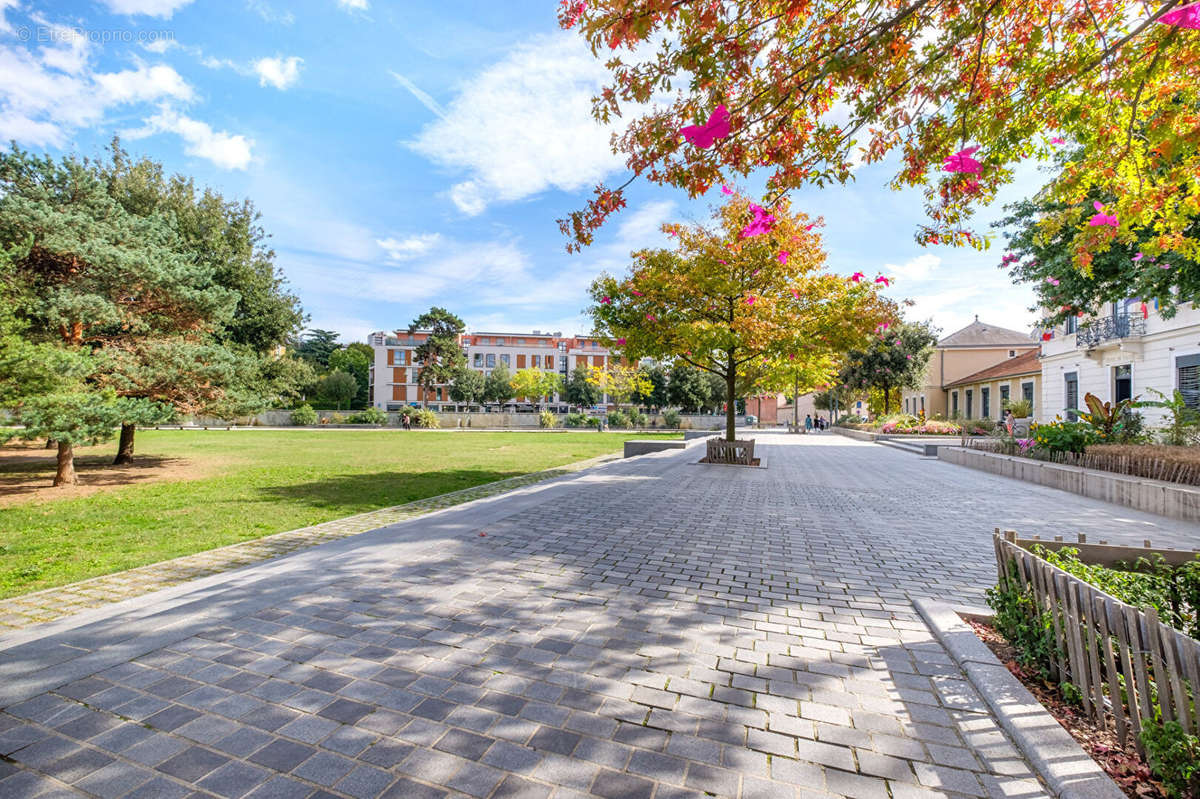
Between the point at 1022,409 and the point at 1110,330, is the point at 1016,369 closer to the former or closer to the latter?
the point at 1022,409

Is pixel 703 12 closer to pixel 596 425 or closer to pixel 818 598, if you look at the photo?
pixel 818 598

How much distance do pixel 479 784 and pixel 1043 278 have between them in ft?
A: 48.6

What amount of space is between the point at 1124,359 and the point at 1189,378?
3.08 meters

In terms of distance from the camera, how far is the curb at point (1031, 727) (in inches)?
79.7

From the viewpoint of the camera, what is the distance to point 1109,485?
9570 millimetres

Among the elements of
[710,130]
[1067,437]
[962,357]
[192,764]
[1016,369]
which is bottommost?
[192,764]

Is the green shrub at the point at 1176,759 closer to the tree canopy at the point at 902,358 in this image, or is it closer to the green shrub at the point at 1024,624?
the green shrub at the point at 1024,624

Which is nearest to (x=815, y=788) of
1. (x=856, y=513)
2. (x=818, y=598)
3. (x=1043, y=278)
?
(x=818, y=598)

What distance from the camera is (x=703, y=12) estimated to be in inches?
141

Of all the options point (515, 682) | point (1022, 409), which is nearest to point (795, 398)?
→ point (1022, 409)

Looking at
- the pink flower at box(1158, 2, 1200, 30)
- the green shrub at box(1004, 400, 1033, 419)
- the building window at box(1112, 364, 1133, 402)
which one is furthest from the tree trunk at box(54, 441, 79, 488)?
the green shrub at box(1004, 400, 1033, 419)

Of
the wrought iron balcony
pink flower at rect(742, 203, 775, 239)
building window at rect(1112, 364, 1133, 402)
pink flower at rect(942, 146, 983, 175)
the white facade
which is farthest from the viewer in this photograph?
building window at rect(1112, 364, 1133, 402)

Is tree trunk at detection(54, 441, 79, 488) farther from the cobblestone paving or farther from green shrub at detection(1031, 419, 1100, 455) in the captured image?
green shrub at detection(1031, 419, 1100, 455)

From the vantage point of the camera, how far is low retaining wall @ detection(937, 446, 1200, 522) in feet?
26.0
